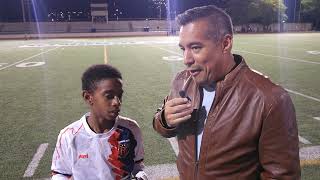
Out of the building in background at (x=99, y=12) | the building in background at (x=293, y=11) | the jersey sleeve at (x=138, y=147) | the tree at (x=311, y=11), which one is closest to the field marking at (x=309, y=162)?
the jersey sleeve at (x=138, y=147)

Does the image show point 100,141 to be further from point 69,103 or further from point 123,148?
point 69,103

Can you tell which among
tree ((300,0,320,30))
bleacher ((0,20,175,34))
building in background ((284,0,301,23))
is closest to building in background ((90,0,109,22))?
bleacher ((0,20,175,34))

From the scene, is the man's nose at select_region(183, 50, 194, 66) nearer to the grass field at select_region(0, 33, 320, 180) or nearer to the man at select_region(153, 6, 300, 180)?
the man at select_region(153, 6, 300, 180)

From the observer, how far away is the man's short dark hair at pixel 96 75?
107 inches

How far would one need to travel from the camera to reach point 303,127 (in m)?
6.09

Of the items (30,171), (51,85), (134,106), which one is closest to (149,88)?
(134,106)

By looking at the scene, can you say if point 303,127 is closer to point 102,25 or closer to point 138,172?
Result: point 138,172

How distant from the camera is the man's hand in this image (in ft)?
6.04

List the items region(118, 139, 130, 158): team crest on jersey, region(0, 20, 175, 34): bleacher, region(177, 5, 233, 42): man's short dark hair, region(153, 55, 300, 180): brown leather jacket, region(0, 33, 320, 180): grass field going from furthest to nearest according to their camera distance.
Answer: region(0, 20, 175, 34): bleacher
region(0, 33, 320, 180): grass field
region(118, 139, 130, 158): team crest on jersey
region(177, 5, 233, 42): man's short dark hair
region(153, 55, 300, 180): brown leather jacket

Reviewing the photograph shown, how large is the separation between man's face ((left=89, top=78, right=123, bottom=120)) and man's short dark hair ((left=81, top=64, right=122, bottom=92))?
0.10 ft

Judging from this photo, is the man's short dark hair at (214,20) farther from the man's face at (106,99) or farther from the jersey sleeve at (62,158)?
the jersey sleeve at (62,158)

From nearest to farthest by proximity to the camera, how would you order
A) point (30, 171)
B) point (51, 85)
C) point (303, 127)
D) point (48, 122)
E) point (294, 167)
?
point (294, 167)
point (30, 171)
point (303, 127)
point (48, 122)
point (51, 85)

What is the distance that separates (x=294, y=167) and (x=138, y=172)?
48.2 inches

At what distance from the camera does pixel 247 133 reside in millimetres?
1808
